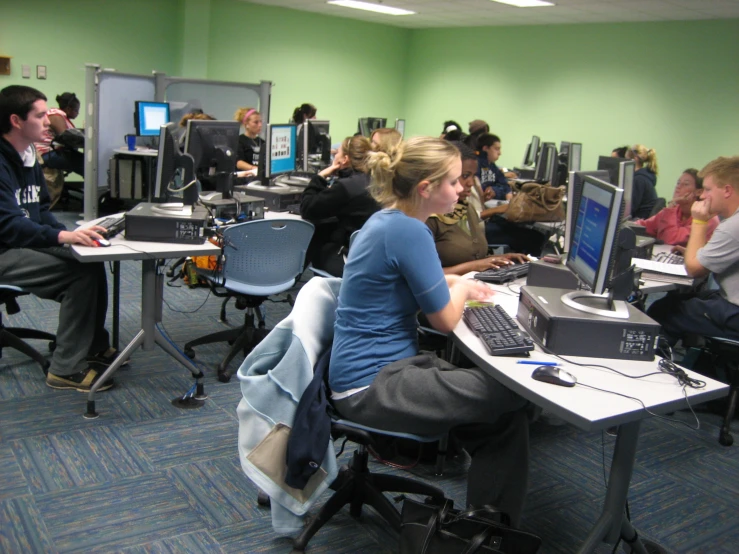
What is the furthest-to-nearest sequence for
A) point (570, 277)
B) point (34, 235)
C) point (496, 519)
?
point (34, 235), point (570, 277), point (496, 519)

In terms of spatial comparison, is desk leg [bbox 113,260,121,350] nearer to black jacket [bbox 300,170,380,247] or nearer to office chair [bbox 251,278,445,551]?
black jacket [bbox 300,170,380,247]

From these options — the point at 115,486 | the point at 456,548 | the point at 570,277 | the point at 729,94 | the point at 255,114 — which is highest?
the point at 729,94

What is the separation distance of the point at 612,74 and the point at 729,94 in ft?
4.77

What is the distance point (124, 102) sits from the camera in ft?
21.9

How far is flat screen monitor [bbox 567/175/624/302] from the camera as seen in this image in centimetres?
183

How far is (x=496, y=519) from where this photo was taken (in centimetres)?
178

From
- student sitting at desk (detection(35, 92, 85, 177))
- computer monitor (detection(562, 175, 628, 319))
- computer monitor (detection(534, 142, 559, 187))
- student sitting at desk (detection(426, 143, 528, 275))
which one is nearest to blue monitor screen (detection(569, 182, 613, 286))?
computer monitor (detection(562, 175, 628, 319))

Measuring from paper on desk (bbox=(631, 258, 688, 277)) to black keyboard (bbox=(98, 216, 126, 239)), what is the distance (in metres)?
2.30

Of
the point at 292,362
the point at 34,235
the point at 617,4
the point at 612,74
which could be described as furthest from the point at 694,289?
Result: the point at 612,74

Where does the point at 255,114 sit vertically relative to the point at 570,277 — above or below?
above

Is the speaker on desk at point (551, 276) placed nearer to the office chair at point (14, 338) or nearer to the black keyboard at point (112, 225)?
the black keyboard at point (112, 225)

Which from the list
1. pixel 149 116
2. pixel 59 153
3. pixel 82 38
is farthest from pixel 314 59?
pixel 59 153

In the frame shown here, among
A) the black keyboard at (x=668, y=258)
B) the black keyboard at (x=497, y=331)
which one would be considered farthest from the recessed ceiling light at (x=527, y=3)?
the black keyboard at (x=497, y=331)

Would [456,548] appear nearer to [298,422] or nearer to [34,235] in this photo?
[298,422]
